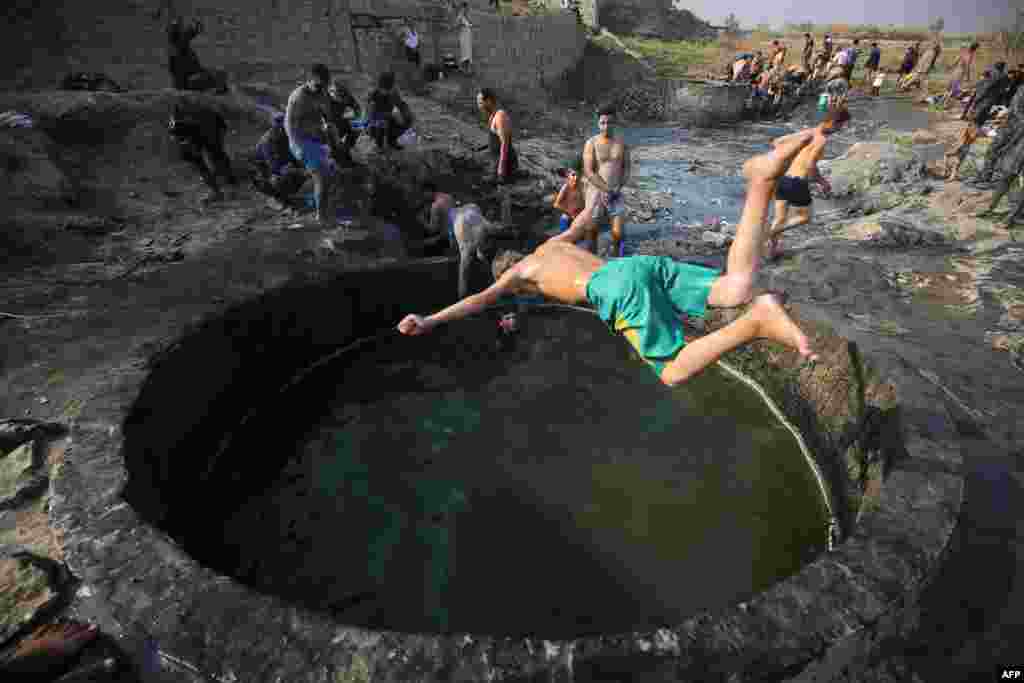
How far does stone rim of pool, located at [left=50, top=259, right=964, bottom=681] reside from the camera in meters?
1.62

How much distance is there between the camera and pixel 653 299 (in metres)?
2.86

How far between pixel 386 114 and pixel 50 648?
25.4ft

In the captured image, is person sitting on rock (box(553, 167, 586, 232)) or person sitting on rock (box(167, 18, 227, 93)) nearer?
person sitting on rock (box(553, 167, 586, 232))

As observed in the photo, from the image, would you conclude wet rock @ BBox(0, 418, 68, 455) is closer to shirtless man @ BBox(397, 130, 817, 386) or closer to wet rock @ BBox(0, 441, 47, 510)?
wet rock @ BBox(0, 441, 47, 510)

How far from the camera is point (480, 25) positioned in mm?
16734

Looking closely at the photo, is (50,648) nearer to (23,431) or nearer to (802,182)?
(23,431)

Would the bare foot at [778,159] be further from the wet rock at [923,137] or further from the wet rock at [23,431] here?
the wet rock at [923,137]

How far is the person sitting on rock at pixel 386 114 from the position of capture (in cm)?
782

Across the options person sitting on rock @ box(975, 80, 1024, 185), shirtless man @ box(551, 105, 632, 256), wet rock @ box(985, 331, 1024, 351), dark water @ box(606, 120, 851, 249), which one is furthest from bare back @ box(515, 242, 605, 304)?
person sitting on rock @ box(975, 80, 1024, 185)

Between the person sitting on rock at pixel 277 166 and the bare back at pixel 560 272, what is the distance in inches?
209

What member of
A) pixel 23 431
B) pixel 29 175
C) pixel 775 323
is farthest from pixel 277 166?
pixel 775 323

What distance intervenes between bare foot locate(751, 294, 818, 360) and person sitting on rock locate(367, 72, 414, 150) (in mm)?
7141

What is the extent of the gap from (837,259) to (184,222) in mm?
7947

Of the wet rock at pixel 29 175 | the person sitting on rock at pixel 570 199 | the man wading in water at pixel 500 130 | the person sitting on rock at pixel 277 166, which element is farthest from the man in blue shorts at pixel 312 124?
the wet rock at pixel 29 175
